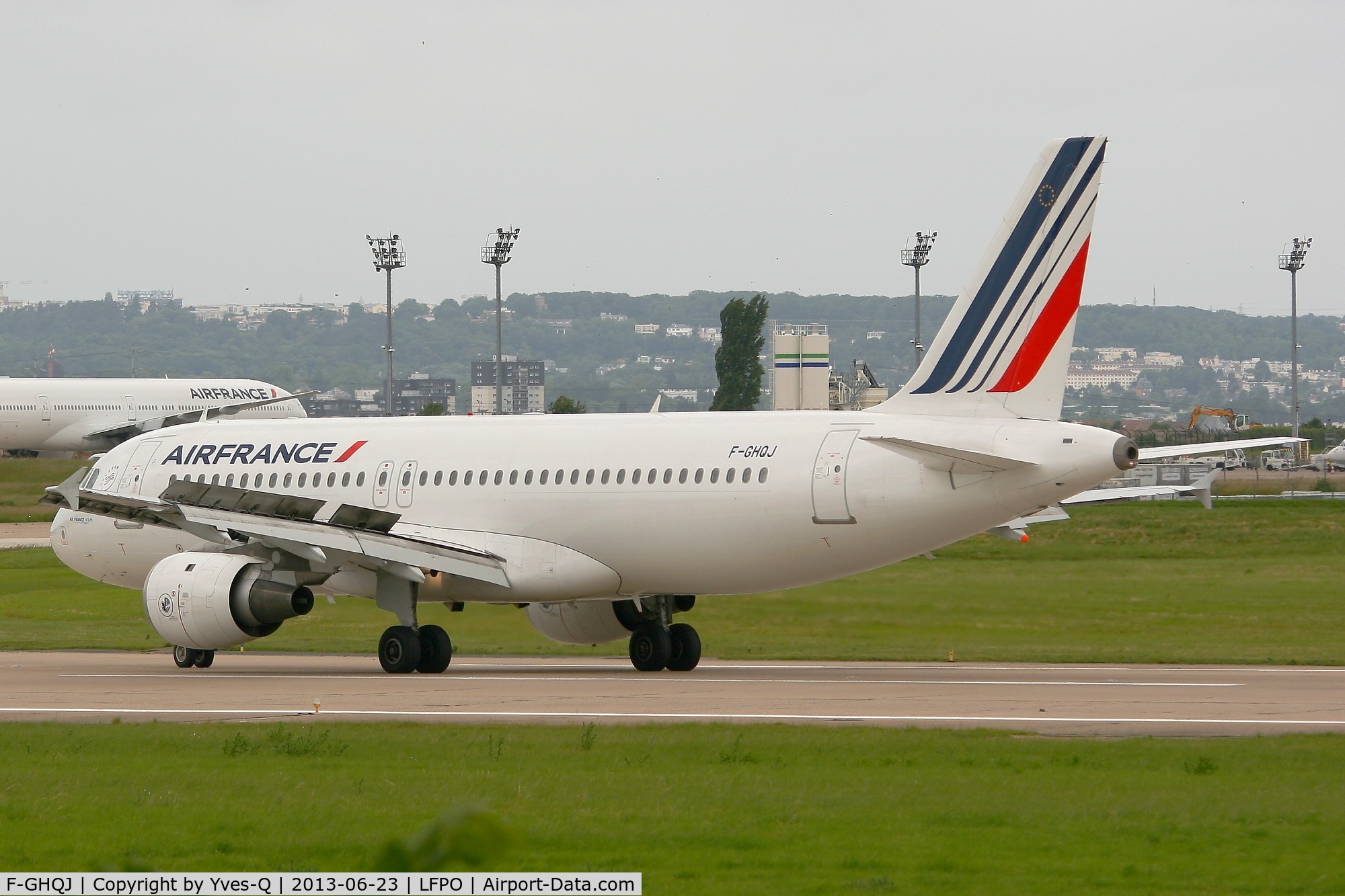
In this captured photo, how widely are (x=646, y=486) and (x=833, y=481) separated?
3.01m

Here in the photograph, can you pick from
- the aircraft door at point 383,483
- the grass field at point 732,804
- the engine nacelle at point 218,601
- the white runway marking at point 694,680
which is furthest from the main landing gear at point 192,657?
the grass field at point 732,804

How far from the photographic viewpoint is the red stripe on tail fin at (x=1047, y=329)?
879 inches

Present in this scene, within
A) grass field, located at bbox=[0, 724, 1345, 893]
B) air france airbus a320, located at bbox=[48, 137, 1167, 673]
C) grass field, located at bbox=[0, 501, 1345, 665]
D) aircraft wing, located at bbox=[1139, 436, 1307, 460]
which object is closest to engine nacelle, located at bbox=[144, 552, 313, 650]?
air france airbus a320, located at bbox=[48, 137, 1167, 673]

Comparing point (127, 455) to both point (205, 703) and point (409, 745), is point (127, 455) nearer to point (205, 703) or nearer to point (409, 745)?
point (205, 703)

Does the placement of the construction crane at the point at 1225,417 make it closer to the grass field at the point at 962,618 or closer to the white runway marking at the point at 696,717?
the grass field at the point at 962,618

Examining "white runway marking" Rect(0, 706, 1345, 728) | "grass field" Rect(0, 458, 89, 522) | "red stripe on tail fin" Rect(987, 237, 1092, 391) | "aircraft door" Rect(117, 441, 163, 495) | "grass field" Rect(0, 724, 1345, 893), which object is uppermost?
"red stripe on tail fin" Rect(987, 237, 1092, 391)

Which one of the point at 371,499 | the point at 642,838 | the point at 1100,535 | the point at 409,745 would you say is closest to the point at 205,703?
the point at 409,745

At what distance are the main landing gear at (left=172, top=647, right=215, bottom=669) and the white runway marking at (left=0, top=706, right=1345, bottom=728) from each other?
6.35 meters

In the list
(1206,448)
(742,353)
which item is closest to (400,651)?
(1206,448)

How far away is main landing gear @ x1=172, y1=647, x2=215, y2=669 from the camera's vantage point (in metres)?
26.3

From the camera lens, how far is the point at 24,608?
40406 mm

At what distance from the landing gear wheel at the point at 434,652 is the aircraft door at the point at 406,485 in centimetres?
273

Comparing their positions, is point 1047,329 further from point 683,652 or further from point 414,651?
point 414,651

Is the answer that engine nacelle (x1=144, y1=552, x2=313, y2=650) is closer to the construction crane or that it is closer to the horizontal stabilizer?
the horizontal stabilizer
